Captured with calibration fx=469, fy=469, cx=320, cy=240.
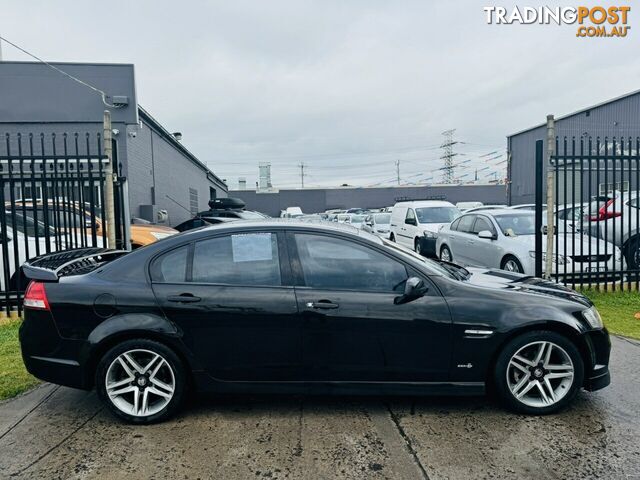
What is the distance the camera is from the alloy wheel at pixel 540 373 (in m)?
3.49

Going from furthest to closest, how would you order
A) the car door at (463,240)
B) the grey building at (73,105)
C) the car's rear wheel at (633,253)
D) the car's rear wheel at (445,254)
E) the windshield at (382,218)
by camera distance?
the windshield at (382,218) < the grey building at (73,105) < the car's rear wheel at (445,254) < the car door at (463,240) < the car's rear wheel at (633,253)

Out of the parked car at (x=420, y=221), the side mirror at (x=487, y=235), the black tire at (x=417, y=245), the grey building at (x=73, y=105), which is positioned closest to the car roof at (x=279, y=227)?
the side mirror at (x=487, y=235)

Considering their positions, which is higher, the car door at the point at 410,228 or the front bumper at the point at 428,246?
the car door at the point at 410,228

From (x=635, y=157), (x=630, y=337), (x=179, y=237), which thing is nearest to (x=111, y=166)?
(x=179, y=237)

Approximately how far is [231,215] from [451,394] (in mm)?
10946

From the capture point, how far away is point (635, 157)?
7582 mm

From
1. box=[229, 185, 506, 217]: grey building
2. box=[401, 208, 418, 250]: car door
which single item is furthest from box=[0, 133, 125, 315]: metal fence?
box=[229, 185, 506, 217]: grey building

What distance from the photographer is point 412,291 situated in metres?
3.39

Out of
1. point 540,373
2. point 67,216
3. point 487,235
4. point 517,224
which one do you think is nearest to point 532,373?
point 540,373

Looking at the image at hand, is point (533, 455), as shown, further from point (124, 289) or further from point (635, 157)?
point (635, 157)

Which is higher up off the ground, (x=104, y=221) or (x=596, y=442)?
(x=104, y=221)

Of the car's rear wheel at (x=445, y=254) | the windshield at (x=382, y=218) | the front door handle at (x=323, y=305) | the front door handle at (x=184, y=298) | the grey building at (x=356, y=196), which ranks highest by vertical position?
the grey building at (x=356, y=196)

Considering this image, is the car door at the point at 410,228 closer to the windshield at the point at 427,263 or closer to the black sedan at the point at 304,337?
the windshield at the point at 427,263

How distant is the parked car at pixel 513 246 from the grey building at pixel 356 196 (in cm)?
4585
